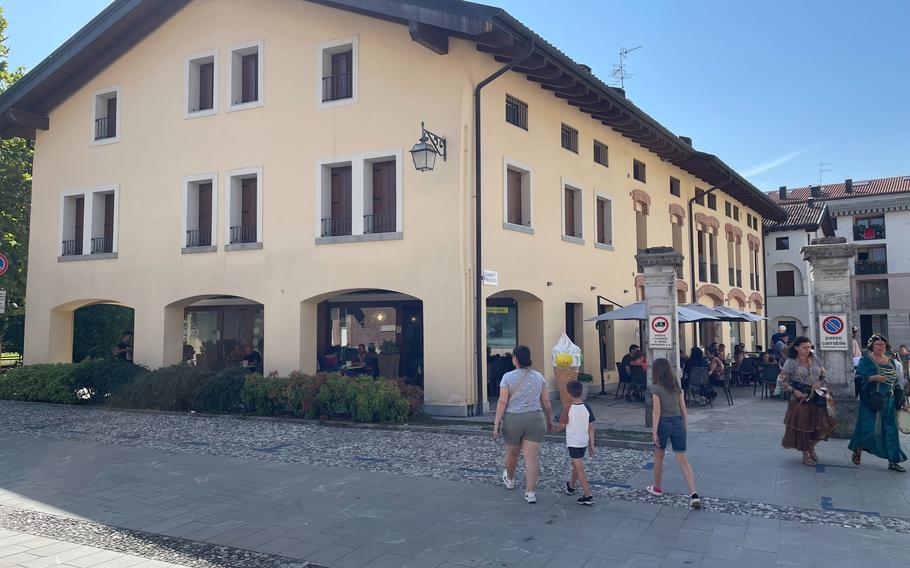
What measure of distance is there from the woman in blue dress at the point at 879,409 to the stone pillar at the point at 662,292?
9.67 feet

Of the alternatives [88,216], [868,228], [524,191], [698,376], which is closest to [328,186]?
[524,191]

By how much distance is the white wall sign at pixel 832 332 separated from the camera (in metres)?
10.5

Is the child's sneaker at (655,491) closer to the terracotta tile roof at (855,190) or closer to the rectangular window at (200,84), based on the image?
the rectangular window at (200,84)

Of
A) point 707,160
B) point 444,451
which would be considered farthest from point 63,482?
point 707,160

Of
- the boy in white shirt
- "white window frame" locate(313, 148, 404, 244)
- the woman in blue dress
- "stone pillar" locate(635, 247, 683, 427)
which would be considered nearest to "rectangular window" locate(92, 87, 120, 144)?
"white window frame" locate(313, 148, 404, 244)

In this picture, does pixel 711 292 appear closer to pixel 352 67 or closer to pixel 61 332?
pixel 352 67

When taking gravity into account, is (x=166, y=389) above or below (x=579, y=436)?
below

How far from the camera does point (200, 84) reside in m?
16.9

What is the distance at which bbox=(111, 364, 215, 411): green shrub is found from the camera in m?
13.9

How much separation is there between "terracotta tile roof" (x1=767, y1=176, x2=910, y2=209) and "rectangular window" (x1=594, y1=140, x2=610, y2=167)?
101 ft

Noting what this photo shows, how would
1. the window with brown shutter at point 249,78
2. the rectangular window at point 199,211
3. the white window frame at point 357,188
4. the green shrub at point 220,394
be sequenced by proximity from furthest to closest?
the rectangular window at point 199,211, the window with brown shutter at point 249,78, the white window frame at point 357,188, the green shrub at point 220,394

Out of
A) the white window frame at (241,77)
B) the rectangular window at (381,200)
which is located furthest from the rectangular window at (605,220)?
the white window frame at (241,77)

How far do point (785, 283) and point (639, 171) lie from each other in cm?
2291

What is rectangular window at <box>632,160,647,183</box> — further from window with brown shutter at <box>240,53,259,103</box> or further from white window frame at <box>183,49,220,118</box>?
white window frame at <box>183,49,220,118</box>
